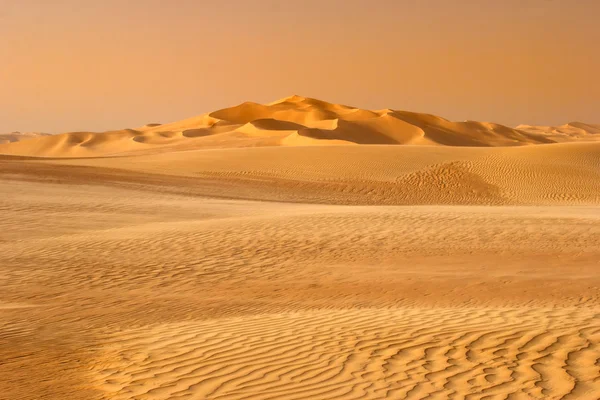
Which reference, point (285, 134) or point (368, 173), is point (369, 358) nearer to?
point (368, 173)

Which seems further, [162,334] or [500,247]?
[500,247]

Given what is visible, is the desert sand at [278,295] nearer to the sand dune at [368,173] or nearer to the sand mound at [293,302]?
the sand mound at [293,302]

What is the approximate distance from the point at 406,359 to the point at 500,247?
845 centimetres

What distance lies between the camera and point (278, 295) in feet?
35.1

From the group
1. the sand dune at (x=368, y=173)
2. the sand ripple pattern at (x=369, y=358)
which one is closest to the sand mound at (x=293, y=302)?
the sand ripple pattern at (x=369, y=358)

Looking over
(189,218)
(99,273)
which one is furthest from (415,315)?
(189,218)

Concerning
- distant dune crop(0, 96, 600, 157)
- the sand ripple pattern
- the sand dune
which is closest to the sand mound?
the sand ripple pattern

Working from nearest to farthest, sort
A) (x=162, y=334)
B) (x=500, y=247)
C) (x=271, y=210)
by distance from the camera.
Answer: (x=162, y=334) < (x=500, y=247) < (x=271, y=210)

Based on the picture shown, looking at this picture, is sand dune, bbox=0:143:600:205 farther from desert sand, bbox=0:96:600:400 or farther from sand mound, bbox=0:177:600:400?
sand mound, bbox=0:177:600:400

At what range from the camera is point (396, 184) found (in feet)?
102

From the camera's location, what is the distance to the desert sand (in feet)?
19.7

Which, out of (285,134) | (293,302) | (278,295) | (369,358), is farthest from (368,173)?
(285,134)

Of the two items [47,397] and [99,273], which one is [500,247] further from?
[47,397]

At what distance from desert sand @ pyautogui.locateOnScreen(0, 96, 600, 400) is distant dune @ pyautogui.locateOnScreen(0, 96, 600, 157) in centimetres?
3927
